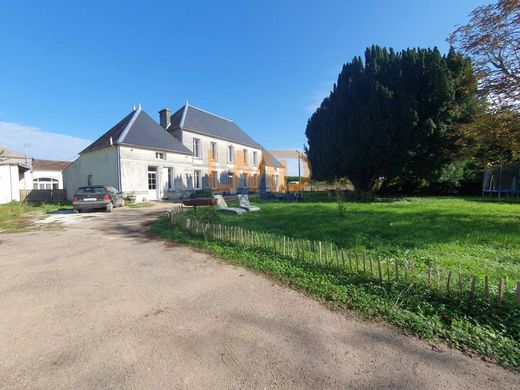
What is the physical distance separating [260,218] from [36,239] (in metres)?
6.70

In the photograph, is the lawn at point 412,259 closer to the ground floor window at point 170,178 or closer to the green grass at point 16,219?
the green grass at point 16,219

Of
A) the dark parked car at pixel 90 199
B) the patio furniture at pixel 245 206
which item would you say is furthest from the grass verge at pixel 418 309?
the dark parked car at pixel 90 199

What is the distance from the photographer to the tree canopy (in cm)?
1269

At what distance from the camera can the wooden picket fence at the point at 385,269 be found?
9.80ft

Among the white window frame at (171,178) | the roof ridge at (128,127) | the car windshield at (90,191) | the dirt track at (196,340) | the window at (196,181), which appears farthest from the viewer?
the window at (196,181)

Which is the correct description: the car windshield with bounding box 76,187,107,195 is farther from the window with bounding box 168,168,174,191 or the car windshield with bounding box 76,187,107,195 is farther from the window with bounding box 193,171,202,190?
the window with bounding box 193,171,202,190

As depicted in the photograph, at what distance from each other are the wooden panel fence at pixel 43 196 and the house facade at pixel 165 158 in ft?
1.92

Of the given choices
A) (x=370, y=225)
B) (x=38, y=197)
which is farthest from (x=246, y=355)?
(x=38, y=197)

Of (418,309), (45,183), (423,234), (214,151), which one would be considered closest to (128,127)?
(214,151)

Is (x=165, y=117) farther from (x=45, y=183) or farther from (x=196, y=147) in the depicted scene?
(x=45, y=183)

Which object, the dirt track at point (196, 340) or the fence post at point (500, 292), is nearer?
the dirt track at point (196, 340)

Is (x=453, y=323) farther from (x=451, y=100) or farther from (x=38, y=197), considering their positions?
(x=38, y=197)

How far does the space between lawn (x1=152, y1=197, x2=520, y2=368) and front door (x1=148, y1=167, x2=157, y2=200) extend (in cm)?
1245

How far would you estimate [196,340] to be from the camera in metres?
2.47
